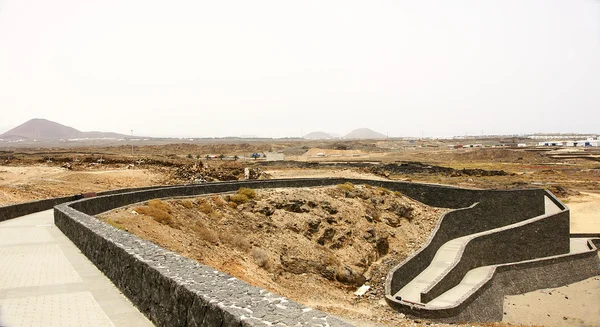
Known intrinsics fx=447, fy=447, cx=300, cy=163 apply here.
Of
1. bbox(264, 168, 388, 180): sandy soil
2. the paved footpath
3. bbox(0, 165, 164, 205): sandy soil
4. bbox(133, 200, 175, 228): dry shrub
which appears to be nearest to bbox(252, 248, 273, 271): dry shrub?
bbox(133, 200, 175, 228): dry shrub

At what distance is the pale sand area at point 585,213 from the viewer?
1490 inches

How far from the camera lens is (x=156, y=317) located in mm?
6133

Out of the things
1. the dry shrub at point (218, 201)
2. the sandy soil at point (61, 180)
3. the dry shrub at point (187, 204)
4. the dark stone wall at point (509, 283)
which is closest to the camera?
the dark stone wall at point (509, 283)

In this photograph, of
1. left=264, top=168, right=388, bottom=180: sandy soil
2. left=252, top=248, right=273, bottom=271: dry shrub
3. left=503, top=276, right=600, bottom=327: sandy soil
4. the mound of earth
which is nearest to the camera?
the mound of earth

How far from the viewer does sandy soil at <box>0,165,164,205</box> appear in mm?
29002

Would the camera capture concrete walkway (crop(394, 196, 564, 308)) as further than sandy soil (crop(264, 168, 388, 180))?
No

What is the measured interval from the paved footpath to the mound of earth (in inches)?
152

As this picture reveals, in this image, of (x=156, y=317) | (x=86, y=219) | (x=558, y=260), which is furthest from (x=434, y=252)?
(x=156, y=317)

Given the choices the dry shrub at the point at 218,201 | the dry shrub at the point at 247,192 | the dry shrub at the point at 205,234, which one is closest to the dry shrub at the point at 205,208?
the dry shrub at the point at 218,201

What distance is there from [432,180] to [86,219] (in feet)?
156

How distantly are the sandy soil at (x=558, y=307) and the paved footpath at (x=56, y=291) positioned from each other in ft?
61.4

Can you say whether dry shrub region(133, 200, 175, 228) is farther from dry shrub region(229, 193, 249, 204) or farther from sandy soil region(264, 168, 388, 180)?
sandy soil region(264, 168, 388, 180)

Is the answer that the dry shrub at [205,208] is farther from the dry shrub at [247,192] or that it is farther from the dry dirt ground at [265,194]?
the dry shrub at [247,192]

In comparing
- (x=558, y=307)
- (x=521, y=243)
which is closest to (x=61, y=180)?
(x=521, y=243)
